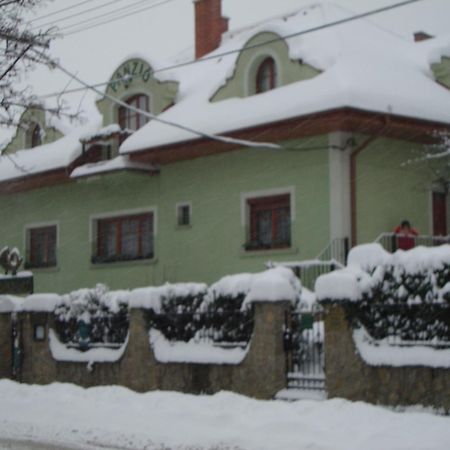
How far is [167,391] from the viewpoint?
47.2ft

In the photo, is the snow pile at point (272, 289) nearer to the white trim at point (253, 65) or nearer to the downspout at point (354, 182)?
the downspout at point (354, 182)

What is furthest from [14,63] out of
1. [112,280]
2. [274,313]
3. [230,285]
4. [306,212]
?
[112,280]

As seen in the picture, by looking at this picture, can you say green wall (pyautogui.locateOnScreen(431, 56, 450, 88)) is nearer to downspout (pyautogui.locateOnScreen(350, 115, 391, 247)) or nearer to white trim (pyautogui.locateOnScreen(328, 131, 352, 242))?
downspout (pyautogui.locateOnScreen(350, 115, 391, 247))

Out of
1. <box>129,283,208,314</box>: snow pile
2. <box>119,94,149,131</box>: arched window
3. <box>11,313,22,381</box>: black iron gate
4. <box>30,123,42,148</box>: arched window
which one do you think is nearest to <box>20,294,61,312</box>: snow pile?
<box>11,313,22,381</box>: black iron gate

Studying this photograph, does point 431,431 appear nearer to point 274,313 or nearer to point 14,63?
point 274,313

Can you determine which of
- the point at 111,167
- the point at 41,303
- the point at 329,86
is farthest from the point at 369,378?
the point at 111,167

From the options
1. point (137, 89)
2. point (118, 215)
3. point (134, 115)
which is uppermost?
point (137, 89)

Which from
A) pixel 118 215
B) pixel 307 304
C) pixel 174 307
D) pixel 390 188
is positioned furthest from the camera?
pixel 118 215

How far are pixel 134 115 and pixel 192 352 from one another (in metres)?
12.1

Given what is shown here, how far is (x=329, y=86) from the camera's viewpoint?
18.8 meters

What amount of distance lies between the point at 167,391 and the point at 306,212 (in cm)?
706

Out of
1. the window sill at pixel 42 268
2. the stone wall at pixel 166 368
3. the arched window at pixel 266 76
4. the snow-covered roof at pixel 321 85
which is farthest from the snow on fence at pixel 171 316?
the window sill at pixel 42 268

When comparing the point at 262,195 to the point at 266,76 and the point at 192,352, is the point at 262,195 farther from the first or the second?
the point at 192,352

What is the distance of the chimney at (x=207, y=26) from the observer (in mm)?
26781
